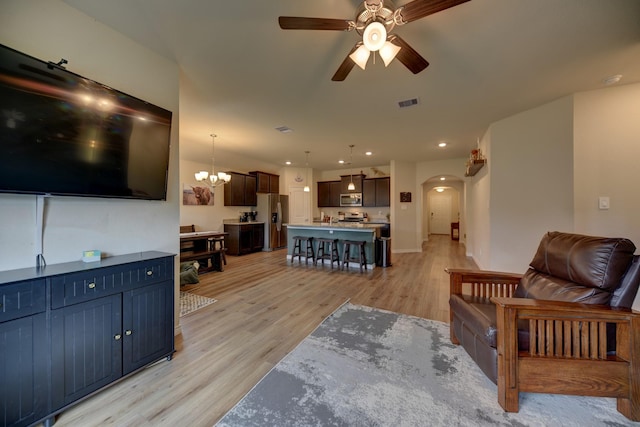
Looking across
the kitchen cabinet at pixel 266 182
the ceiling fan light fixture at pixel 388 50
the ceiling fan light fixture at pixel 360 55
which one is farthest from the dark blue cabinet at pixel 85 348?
the kitchen cabinet at pixel 266 182

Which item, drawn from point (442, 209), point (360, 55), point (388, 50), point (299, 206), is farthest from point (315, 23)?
point (442, 209)

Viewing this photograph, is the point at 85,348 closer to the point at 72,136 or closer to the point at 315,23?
the point at 72,136

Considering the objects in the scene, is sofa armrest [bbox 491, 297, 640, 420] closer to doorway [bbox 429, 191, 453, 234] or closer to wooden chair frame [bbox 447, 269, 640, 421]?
wooden chair frame [bbox 447, 269, 640, 421]

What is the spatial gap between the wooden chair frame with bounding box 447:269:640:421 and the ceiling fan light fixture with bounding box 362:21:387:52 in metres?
1.83

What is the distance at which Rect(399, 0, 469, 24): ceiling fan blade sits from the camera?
1342mm

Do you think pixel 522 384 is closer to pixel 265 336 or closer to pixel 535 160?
pixel 265 336

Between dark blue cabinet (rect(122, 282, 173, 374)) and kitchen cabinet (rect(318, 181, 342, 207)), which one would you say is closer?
dark blue cabinet (rect(122, 282, 173, 374))

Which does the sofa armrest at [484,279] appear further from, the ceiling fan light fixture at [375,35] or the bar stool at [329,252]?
the bar stool at [329,252]

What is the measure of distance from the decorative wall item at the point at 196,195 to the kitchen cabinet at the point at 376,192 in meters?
4.84

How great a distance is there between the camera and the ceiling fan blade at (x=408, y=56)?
163 centimetres

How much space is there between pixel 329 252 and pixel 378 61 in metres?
4.19

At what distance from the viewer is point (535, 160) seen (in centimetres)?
336

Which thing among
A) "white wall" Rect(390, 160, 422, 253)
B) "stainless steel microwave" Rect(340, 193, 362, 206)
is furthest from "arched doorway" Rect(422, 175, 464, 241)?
"stainless steel microwave" Rect(340, 193, 362, 206)

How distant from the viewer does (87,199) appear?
1.78m
